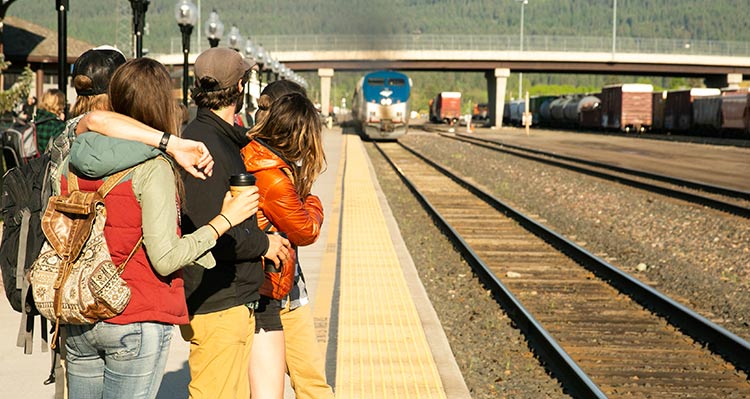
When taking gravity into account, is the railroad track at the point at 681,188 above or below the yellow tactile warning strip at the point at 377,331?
above

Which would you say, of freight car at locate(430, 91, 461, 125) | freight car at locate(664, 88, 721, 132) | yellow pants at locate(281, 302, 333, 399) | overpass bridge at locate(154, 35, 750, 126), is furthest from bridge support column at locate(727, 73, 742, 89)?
yellow pants at locate(281, 302, 333, 399)

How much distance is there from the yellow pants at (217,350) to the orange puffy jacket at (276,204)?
0.30 meters

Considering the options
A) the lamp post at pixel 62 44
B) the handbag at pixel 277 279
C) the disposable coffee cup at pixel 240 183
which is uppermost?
the lamp post at pixel 62 44

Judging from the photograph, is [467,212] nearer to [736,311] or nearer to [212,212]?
[736,311]

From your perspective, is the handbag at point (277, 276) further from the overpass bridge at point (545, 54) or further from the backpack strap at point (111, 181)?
the overpass bridge at point (545, 54)

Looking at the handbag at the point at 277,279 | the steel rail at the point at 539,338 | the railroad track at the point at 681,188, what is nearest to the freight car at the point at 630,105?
the railroad track at the point at 681,188

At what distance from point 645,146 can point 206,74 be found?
44.0 m

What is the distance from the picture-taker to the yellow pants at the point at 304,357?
14.9 feet

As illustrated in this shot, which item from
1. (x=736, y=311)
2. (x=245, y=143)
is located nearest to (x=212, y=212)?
(x=245, y=143)

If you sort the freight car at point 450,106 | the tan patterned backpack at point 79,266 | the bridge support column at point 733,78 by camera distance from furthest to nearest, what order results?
1. the freight car at point 450,106
2. the bridge support column at point 733,78
3. the tan patterned backpack at point 79,266

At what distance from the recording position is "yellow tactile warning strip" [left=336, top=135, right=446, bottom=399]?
6109 mm

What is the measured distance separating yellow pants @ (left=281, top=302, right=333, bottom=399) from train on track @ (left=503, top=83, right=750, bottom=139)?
43.0m

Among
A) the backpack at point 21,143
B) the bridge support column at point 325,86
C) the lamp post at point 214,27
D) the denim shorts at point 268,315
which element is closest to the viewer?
the denim shorts at point 268,315

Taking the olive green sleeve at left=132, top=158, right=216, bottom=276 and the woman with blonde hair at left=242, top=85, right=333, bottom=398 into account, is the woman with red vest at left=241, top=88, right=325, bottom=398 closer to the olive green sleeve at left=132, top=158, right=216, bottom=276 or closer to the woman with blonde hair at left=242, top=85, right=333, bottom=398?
the woman with blonde hair at left=242, top=85, right=333, bottom=398
